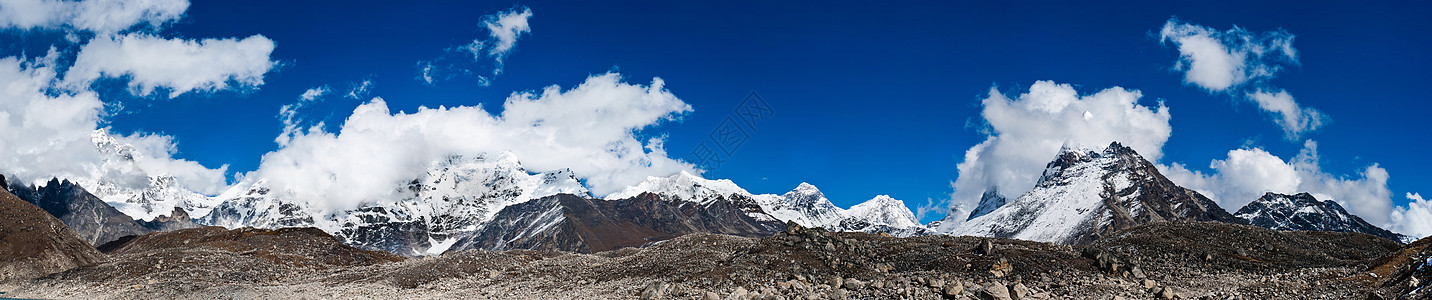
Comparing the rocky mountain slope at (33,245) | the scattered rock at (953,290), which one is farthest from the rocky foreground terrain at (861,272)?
the rocky mountain slope at (33,245)

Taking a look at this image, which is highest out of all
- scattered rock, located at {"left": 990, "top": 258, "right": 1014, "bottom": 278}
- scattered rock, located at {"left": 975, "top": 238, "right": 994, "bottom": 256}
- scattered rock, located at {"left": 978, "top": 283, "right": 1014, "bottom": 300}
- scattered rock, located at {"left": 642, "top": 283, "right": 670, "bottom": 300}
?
scattered rock, located at {"left": 975, "top": 238, "right": 994, "bottom": 256}

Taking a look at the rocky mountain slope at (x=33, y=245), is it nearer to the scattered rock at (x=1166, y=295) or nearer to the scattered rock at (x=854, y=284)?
the scattered rock at (x=854, y=284)

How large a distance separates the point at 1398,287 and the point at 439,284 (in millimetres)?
53383

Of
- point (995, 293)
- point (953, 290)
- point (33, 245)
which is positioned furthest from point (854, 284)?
point (33, 245)

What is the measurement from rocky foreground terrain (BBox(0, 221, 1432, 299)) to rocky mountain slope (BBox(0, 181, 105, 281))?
2197 mm

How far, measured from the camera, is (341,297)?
53562 mm

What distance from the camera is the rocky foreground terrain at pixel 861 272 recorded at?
39.1 meters

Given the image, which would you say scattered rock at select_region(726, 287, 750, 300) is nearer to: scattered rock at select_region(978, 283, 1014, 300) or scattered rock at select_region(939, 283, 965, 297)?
scattered rock at select_region(939, 283, 965, 297)

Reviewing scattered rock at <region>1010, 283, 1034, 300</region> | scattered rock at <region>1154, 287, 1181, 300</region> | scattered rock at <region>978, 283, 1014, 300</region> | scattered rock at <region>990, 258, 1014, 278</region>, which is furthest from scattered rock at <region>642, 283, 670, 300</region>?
scattered rock at <region>1154, 287, 1181, 300</region>

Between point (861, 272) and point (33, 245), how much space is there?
75.6 m

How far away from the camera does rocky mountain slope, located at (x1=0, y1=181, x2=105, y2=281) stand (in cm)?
6975

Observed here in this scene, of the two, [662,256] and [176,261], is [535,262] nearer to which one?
[662,256]

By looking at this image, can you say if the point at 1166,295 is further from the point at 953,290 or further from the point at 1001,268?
the point at 1001,268

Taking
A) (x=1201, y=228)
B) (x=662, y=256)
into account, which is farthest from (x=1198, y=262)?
→ (x=662, y=256)
